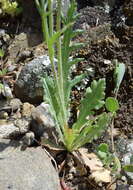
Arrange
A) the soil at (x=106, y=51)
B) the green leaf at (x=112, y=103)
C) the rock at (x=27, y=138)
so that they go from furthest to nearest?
the soil at (x=106, y=51) < the rock at (x=27, y=138) < the green leaf at (x=112, y=103)

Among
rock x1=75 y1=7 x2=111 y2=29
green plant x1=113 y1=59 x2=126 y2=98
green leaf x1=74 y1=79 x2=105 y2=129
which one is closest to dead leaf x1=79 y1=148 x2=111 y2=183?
green leaf x1=74 y1=79 x2=105 y2=129

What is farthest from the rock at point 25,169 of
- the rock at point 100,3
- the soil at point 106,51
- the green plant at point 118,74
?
the rock at point 100,3

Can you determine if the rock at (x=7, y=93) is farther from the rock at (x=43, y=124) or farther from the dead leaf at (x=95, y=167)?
the dead leaf at (x=95, y=167)

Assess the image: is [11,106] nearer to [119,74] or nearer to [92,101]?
[92,101]

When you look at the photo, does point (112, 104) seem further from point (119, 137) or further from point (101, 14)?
point (101, 14)

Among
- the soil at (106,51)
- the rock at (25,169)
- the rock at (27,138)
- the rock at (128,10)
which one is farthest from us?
the rock at (128,10)

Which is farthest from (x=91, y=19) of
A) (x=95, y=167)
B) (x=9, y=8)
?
(x=95, y=167)
